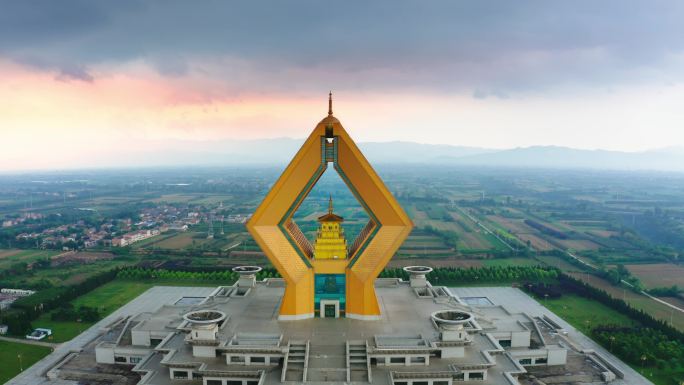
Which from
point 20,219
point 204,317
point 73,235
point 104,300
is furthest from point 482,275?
point 20,219

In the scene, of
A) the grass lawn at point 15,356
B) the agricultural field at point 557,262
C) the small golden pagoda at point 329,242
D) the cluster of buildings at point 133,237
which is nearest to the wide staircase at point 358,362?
the small golden pagoda at point 329,242

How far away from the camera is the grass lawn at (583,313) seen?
35.4 meters

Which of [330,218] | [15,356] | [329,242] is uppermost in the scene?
[330,218]

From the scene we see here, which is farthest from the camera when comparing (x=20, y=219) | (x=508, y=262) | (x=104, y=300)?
(x=20, y=219)

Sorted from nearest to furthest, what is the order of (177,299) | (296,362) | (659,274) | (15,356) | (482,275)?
(296,362) < (15,356) < (177,299) < (482,275) < (659,274)

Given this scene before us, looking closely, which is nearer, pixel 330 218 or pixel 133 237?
pixel 330 218

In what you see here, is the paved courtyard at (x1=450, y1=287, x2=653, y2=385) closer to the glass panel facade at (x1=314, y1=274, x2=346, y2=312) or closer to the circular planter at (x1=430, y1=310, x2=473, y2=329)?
the circular planter at (x1=430, y1=310, x2=473, y2=329)

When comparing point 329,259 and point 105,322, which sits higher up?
point 329,259

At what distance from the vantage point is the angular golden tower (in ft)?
89.0

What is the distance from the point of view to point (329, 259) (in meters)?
28.5

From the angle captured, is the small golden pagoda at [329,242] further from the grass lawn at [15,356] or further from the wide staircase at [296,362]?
the grass lawn at [15,356]

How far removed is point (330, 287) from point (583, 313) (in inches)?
906

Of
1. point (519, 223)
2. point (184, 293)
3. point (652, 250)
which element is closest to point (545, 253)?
point (652, 250)

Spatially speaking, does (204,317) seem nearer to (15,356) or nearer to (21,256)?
(15,356)
